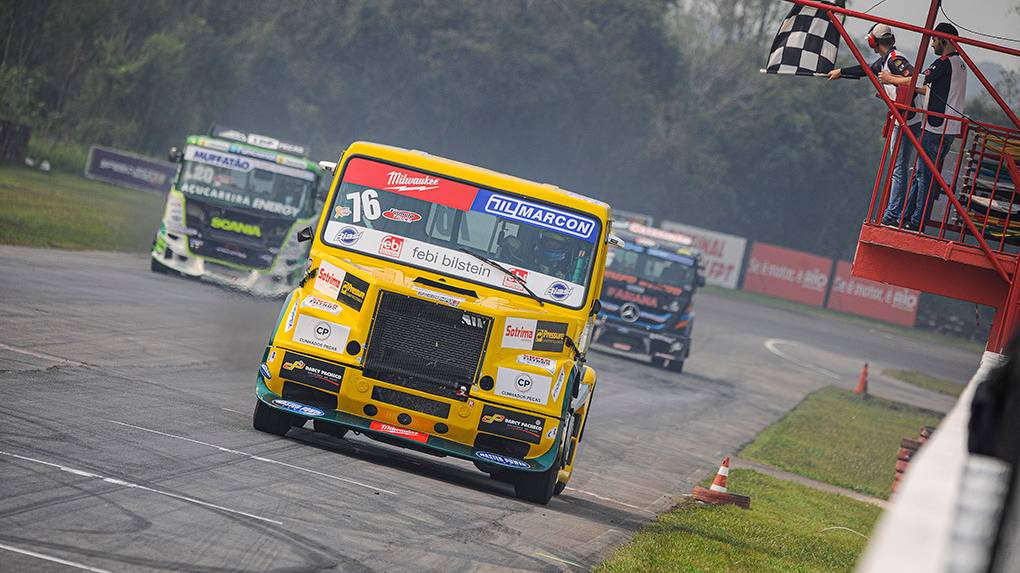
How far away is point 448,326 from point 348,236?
1372 millimetres

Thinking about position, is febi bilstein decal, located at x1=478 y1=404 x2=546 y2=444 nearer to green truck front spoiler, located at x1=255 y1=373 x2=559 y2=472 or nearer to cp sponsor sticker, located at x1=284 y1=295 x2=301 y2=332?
green truck front spoiler, located at x1=255 y1=373 x2=559 y2=472

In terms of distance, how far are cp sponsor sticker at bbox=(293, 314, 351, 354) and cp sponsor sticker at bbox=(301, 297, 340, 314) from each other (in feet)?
0.30

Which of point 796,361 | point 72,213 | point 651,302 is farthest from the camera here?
point 796,361

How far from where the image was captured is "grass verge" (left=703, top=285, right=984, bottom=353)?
61.6m

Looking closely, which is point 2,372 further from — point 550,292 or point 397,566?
point 397,566

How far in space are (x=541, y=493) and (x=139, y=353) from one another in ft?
20.1

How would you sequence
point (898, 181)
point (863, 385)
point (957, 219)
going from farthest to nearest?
point (863, 385) → point (957, 219) → point (898, 181)

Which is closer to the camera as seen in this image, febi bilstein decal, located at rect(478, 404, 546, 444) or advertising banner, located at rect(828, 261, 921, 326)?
febi bilstein decal, located at rect(478, 404, 546, 444)

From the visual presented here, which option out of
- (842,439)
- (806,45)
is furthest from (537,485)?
(842,439)

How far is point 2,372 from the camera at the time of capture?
11.8 meters

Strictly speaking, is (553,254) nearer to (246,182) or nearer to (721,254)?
(246,182)

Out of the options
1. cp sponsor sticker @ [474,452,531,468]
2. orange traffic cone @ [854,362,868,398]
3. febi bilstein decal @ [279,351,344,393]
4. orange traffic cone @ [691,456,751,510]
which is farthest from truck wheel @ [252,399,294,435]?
orange traffic cone @ [854,362,868,398]

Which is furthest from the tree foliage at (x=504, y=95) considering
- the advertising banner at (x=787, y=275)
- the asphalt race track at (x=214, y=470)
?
the asphalt race track at (x=214, y=470)

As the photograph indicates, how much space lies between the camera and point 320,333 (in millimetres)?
10641
